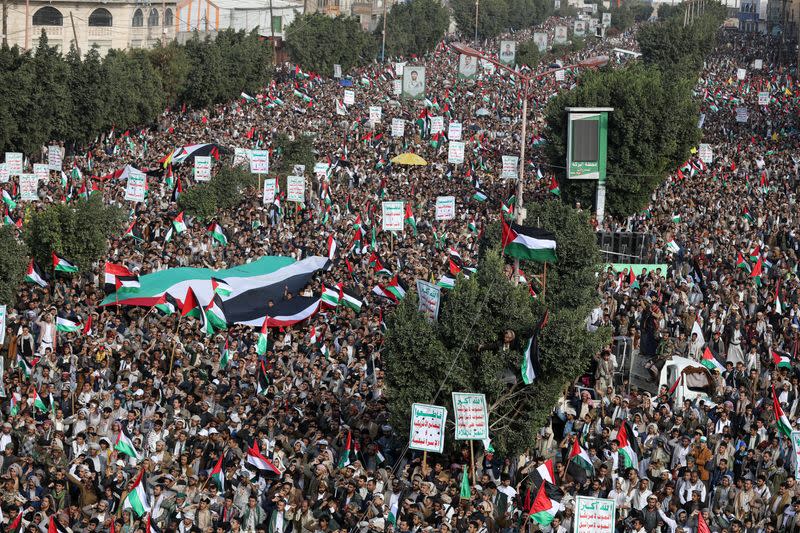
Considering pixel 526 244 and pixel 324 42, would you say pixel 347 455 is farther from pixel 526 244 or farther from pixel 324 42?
pixel 324 42

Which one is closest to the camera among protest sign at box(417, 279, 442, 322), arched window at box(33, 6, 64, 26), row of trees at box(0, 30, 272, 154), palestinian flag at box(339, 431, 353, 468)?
palestinian flag at box(339, 431, 353, 468)

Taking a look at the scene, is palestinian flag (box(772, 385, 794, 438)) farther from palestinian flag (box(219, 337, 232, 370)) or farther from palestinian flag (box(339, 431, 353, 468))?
palestinian flag (box(219, 337, 232, 370))

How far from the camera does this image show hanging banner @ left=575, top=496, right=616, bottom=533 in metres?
14.3

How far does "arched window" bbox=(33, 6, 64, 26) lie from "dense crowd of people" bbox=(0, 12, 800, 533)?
1582 inches

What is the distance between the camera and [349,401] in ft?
65.2

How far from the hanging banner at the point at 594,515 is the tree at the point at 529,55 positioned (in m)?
74.0

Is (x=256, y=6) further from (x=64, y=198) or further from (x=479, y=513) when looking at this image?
(x=479, y=513)

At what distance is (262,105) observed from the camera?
189ft

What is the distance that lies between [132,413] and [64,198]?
56.0 ft

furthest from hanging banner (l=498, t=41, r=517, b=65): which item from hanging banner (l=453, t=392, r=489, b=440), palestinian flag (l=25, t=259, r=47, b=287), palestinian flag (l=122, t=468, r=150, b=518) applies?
palestinian flag (l=122, t=468, r=150, b=518)

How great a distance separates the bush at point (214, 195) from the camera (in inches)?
1331

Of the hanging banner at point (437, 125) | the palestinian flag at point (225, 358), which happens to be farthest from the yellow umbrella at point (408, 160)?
the palestinian flag at point (225, 358)

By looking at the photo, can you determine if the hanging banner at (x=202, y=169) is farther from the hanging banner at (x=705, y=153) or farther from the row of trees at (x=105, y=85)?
the hanging banner at (x=705, y=153)

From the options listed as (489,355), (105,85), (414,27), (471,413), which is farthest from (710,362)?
(414,27)
